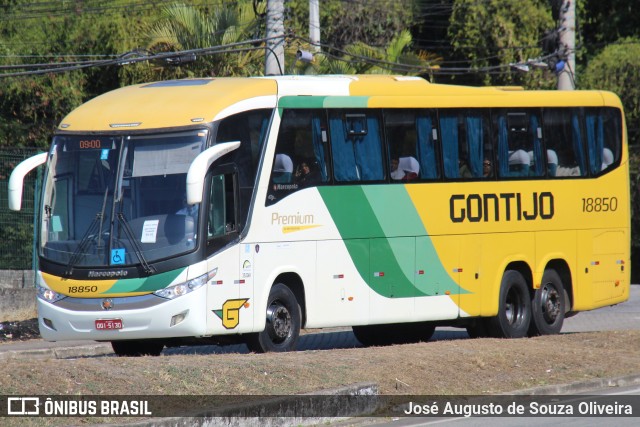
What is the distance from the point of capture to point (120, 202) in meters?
15.6

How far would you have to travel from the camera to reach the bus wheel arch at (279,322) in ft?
53.9

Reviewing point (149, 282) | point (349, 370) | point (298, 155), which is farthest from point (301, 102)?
point (349, 370)

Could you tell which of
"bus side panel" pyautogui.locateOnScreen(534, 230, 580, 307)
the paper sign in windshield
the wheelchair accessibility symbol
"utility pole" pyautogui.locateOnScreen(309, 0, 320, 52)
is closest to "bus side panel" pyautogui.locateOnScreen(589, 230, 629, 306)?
"bus side panel" pyautogui.locateOnScreen(534, 230, 580, 307)

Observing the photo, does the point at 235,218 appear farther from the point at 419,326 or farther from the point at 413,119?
the point at 419,326

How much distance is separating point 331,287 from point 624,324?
900 centimetres

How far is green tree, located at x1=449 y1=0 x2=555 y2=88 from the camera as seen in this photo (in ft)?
139

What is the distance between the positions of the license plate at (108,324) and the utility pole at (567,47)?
16.8 m

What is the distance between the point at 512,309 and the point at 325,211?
4.55m

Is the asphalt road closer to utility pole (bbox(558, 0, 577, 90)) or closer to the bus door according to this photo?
the bus door

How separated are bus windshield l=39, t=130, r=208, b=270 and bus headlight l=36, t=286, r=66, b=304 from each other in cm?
41

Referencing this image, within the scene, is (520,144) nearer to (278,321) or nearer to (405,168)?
(405,168)

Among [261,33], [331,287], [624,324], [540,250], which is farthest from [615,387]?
[261,33]

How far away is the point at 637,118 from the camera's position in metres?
39.8

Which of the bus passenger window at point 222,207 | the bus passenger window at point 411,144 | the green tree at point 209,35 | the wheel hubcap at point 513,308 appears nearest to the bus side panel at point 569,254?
the wheel hubcap at point 513,308
